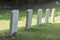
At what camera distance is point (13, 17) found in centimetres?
768

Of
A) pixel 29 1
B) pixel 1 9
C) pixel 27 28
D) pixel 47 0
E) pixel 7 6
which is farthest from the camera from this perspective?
pixel 47 0

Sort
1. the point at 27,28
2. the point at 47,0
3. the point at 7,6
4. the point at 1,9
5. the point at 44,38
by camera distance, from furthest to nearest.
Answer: the point at 47,0
the point at 7,6
the point at 1,9
the point at 27,28
the point at 44,38

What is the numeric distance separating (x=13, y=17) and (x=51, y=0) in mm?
23640

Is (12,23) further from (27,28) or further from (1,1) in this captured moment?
(1,1)

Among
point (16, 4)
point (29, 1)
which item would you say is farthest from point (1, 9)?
point (29, 1)

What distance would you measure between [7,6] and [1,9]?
164 cm

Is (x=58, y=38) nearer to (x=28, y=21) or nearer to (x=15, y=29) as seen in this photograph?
(x=15, y=29)

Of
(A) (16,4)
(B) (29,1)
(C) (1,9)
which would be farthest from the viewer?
(B) (29,1)

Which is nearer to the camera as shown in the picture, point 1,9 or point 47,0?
point 1,9

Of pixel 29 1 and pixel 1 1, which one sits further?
pixel 29 1

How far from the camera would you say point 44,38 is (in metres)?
7.12

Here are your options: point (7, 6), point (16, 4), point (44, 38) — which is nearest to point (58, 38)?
point (44, 38)

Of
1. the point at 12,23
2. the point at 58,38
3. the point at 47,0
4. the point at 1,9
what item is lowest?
the point at 58,38

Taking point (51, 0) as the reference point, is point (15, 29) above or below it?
below
